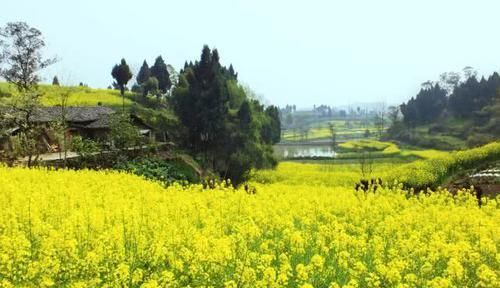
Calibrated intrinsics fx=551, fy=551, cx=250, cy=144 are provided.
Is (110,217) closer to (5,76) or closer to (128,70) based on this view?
(5,76)

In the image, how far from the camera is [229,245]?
964cm

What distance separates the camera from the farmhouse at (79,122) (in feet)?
137

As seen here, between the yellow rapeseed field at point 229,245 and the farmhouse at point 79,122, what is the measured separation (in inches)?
1047

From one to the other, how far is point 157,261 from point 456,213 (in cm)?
911

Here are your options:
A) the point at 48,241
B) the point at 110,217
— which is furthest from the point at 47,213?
the point at 48,241

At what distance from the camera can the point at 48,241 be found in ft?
30.3

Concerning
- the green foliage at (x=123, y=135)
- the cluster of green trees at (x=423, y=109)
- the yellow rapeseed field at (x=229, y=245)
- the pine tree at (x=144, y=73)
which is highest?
the pine tree at (x=144, y=73)

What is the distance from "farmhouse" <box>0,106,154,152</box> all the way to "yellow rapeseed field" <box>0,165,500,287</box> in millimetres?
26594

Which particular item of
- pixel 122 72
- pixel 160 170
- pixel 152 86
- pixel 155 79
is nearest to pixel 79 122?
pixel 160 170

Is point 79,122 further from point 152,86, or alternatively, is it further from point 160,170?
point 152,86

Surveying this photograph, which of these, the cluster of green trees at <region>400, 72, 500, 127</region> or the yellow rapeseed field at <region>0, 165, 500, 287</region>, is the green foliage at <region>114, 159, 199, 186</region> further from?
the cluster of green trees at <region>400, 72, 500, 127</region>

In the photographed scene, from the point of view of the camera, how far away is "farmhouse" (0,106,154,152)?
41656 mm

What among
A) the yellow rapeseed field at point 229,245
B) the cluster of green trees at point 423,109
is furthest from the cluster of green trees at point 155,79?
the yellow rapeseed field at point 229,245

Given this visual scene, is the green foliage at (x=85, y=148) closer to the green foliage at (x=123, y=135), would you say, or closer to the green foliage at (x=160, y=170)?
the green foliage at (x=123, y=135)
